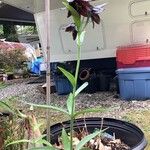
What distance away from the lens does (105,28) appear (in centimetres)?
576

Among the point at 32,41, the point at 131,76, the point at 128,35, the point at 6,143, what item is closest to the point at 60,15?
the point at 128,35

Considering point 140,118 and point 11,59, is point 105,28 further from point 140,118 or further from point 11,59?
point 11,59

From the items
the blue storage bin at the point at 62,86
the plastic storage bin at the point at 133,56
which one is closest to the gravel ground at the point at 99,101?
the blue storage bin at the point at 62,86

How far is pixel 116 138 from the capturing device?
2.38 m

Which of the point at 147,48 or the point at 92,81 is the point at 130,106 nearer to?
the point at 147,48

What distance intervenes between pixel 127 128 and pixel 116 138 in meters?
0.15

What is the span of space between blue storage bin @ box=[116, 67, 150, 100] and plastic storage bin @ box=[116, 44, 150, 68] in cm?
9

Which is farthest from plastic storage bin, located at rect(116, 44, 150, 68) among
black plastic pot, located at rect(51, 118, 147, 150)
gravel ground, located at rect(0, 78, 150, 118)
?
black plastic pot, located at rect(51, 118, 147, 150)

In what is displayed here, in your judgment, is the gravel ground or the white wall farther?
the white wall

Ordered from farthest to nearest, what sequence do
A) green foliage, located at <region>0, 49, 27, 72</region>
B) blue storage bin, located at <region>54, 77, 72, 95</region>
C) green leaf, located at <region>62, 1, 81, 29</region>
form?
green foliage, located at <region>0, 49, 27, 72</region>, blue storage bin, located at <region>54, 77, 72, 95</region>, green leaf, located at <region>62, 1, 81, 29</region>

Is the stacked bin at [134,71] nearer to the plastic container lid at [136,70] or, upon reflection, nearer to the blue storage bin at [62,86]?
the plastic container lid at [136,70]

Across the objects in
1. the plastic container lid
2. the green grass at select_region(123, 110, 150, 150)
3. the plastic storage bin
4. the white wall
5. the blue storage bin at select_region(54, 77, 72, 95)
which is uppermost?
the white wall

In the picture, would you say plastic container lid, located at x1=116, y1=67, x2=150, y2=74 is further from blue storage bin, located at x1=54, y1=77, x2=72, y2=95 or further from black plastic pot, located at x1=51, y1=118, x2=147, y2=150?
black plastic pot, located at x1=51, y1=118, x2=147, y2=150

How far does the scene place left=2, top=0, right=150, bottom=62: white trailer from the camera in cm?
544
